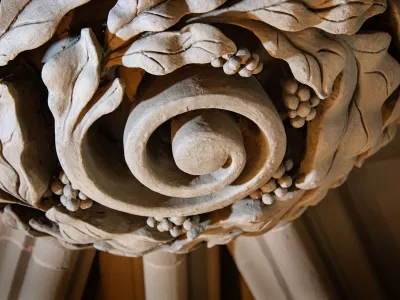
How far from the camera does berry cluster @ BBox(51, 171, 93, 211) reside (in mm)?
780

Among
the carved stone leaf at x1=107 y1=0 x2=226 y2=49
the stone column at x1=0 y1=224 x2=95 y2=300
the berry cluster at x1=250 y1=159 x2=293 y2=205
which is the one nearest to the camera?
the carved stone leaf at x1=107 y1=0 x2=226 y2=49

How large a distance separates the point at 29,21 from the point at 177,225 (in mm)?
390

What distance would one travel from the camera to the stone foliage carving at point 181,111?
2.03 feet

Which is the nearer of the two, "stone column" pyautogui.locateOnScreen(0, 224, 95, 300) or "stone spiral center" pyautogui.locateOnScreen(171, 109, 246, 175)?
"stone spiral center" pyautogui.locateOnScreen(171, 109, 246, 175)

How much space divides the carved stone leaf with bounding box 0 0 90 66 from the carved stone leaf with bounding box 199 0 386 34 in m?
0.17

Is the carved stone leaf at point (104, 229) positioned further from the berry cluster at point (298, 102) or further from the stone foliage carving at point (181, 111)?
the berry cluster at point (298, 102)

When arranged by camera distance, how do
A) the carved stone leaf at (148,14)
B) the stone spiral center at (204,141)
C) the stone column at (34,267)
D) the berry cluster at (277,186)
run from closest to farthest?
the carved stone leaf at (148,14)
the stone spiral center at (204,141)
the berry cluster at (277,186)
the stone column at (34,267)

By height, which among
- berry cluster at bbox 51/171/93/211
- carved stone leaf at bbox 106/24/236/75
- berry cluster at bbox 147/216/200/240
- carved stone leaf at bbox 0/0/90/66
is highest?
carved stone leaf at bbox 0/0/90/66

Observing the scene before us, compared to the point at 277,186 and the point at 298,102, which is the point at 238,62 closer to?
the point at 298,102

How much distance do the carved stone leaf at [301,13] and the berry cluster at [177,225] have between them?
13.7 inches

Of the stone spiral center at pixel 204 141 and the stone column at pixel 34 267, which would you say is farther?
the stone column at pixel 34 267

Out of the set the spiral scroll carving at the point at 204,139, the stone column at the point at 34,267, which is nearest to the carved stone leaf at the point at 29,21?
the spiral scroll carving at the point at 204,139

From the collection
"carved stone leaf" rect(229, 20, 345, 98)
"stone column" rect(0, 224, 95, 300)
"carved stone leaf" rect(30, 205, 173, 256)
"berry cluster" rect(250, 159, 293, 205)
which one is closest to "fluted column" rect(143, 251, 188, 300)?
"stone column" rect(0, 224, 95, 300)

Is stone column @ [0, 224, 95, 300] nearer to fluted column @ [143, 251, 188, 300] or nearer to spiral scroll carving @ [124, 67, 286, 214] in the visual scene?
Result: fluted column @ [143, 251, 188, 300]
